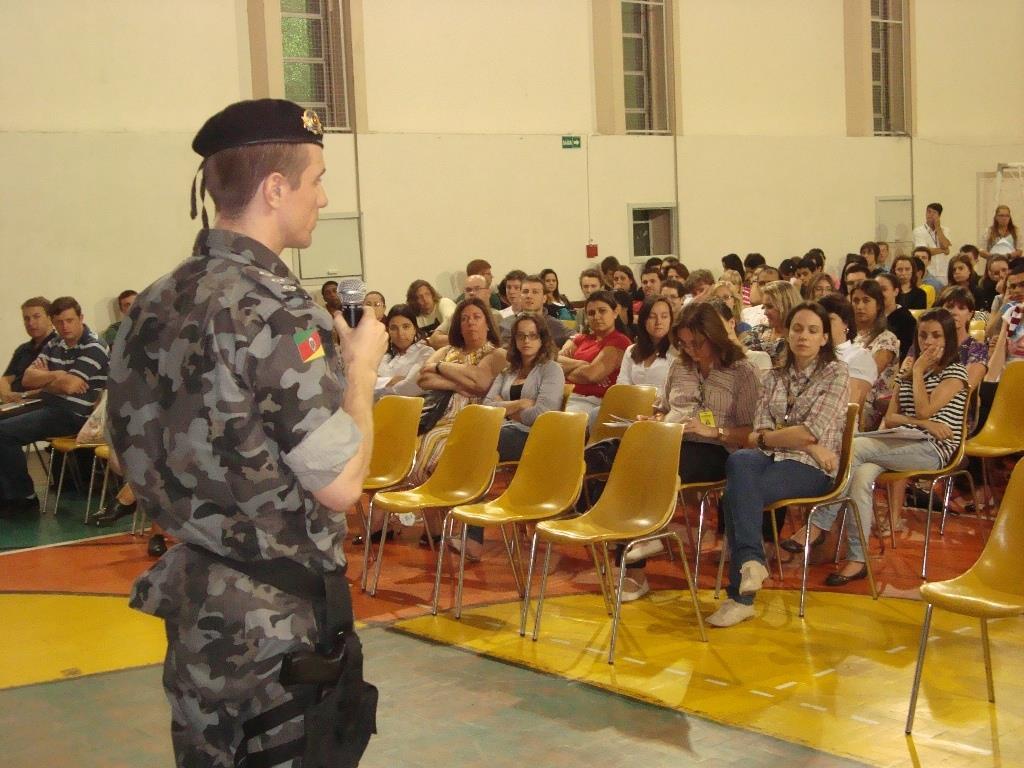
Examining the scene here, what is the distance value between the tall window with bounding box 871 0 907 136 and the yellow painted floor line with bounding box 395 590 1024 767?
12.7 meters

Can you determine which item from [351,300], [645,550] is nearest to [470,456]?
[645,550]

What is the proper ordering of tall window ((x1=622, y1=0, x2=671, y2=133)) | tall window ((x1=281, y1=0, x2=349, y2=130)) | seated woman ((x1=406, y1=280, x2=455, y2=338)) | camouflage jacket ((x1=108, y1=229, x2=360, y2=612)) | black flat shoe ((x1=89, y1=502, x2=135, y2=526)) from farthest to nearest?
tall window ((x1=622, y1=0, x2=671, y2=133)) < tall window ((x1=281, y1=0, x2=349, y2=130)) < seated woman ((x1=406, y1=280, x2=455, y2=338)) < black flat shoe ((x1=89, y1=502, x2=135, y2=526)) < camouflage jacket ((x1=108, y1=229, x2=360, y2=612))

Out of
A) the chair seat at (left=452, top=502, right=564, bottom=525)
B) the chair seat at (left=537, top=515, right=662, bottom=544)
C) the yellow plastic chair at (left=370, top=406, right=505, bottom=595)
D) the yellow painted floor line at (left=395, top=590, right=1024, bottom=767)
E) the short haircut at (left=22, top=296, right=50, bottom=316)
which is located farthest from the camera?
the short haircut at (left=22, top=296, right=50, bottom=316)

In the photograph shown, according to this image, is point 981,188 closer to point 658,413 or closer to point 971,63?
point 971,63

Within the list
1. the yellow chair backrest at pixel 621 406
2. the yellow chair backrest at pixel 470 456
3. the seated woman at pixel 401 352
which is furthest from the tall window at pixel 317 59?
the yellow chair backrest at pixel 470 456

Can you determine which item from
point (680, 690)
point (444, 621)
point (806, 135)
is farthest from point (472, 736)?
point (806, 135)

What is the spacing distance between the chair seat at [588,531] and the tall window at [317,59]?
26.7ft

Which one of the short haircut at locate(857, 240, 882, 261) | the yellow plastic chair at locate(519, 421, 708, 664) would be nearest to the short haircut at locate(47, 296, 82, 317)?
the yellow plastic chair at locate(519, 421, 708, 664)

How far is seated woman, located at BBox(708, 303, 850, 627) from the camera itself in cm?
505

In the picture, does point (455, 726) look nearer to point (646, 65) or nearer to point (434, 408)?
point (434, 408)

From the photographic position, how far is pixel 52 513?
8.36 m

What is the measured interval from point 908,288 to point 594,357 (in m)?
3.85

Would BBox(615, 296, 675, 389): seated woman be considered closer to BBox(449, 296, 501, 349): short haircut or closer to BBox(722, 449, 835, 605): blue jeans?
BBox(449, 296, 501, 349): short haircut

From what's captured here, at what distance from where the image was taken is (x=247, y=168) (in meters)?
1.93
